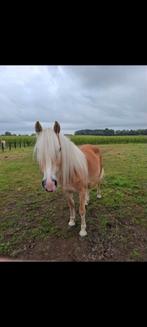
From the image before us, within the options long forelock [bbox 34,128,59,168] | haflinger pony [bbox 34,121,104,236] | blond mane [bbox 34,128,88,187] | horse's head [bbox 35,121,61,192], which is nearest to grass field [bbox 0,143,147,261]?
haflinger pony [bbox 34,121,104,236]

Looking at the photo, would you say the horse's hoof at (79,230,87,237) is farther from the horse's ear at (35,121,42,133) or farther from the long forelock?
the horse's ear at (35,121,42,133)

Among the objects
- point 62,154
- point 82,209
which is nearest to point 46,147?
point 62,154

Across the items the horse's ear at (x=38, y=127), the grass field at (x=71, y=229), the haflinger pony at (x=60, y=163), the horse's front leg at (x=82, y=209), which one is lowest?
the grass field at (x=71, y=229)

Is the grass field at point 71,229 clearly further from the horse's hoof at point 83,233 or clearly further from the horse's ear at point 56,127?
the horse's ear at point 56,127

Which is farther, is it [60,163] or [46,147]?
[60,163]

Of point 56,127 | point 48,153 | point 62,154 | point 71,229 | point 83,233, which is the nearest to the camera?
point 48,153

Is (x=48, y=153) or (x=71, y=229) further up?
(x=48, y=153)

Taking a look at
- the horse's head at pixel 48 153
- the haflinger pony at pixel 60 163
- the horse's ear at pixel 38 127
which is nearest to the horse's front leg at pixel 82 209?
the haflinger pony at pixel 60 163

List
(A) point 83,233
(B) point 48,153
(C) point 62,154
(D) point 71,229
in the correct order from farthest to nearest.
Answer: (D) point 71,229 < (A) point 83,233 < (C) point 62,154 < (B) point 48,153

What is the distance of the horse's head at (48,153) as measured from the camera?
1.26 metres

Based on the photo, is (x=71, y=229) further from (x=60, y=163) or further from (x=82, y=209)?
(x=60, y=163)

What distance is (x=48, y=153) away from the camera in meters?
1.31
